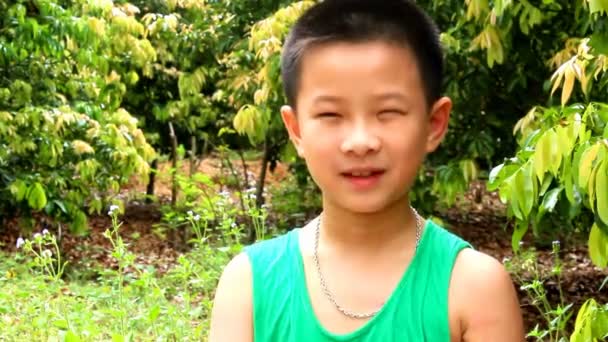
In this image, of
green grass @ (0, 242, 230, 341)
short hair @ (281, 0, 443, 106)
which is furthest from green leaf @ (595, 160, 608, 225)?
green grass @ (0, 242, 230, 341)

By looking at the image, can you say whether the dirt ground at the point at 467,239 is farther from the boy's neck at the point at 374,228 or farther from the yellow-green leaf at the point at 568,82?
the boy's neck at the point at 374,228

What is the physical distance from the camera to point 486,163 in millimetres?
6406

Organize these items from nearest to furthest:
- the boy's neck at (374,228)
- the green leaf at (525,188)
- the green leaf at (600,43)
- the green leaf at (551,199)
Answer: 1. the boy's neck at (374,228)
2. the green leaf at (525,188)
3. the green leaf at (551,199)
4. the green leaf at (600,43)

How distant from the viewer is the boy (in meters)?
1.55

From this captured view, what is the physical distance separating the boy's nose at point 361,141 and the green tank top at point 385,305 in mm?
198

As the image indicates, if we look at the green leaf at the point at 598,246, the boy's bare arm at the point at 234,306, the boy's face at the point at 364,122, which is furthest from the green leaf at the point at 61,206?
the boy's face at the point at 364,122

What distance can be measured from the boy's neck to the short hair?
0.60 feet

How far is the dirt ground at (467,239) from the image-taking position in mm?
7793

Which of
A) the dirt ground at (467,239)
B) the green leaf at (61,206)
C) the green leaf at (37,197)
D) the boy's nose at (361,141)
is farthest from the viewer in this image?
the dirt ground at (467,239)

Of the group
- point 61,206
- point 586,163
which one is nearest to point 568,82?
point 586,163

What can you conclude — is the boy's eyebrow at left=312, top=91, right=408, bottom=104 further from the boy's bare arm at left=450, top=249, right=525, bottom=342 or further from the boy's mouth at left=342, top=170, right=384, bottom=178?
the boy's bare arm at left=450, top=249, right=525, bottom=342

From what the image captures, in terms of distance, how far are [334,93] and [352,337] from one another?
0.37 meters

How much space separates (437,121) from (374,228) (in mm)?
199

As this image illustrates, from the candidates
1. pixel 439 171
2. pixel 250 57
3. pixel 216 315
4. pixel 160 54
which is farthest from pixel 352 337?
pixel 160 54
